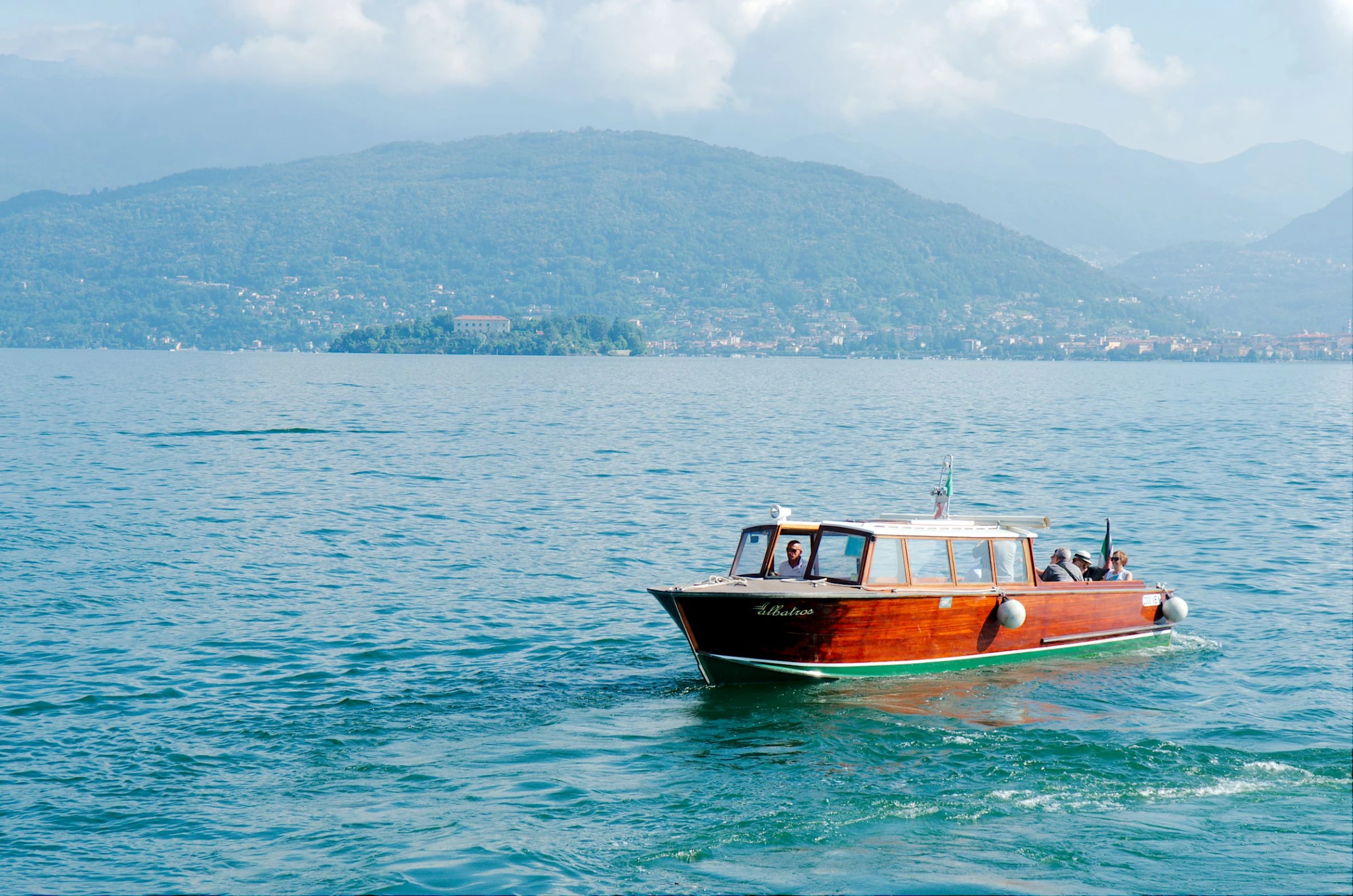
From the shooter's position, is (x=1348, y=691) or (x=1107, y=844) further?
(x=1348, y=691)

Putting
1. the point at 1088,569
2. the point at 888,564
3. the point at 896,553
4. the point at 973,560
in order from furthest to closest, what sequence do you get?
the point at 1088,569
the point at 973,560
the point at 896,553
the point at 888,564

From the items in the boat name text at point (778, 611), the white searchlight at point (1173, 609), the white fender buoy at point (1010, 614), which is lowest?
the white searchlight at point (1173, 609)

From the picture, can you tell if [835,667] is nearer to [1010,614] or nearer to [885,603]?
[885,603]

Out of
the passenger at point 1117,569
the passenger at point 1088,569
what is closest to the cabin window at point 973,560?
the passenger at point 1088,569

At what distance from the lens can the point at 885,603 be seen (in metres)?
19.3

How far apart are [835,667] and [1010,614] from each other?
3259mm

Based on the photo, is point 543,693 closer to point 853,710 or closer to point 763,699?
point 763,699

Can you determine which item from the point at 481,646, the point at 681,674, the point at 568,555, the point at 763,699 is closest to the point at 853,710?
the point at 763,699

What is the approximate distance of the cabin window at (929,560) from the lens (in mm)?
20000

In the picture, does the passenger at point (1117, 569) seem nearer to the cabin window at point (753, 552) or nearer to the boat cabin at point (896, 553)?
the boat cabin at point (896, 553)

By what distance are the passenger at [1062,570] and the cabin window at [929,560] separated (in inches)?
108

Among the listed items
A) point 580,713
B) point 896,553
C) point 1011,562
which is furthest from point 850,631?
point 580,713

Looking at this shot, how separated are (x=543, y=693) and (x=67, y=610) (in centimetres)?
1129

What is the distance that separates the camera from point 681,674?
20750 mm
